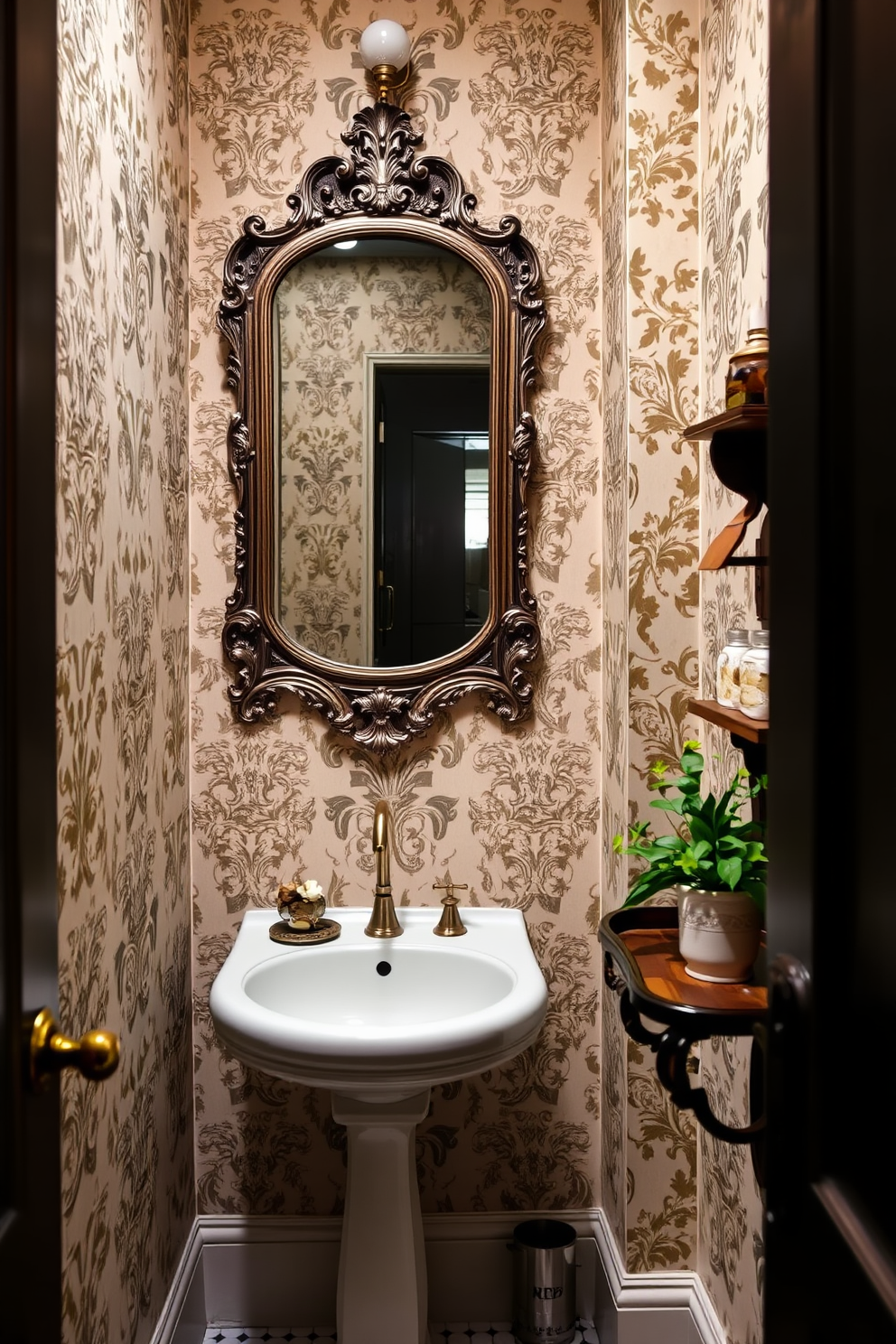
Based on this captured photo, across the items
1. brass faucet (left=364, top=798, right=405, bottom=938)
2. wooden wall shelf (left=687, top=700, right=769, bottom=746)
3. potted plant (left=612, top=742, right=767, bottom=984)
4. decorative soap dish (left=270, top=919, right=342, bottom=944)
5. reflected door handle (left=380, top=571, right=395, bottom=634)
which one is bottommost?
decorative soap dish (left=270, top=919, right=342, bottom=944)

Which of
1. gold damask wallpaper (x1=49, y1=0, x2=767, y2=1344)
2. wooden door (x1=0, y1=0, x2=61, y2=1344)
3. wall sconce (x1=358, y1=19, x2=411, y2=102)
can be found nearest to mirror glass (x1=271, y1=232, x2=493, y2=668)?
gold damask wallpaper (x1=49, y1=0, x2=767, y2=1344)

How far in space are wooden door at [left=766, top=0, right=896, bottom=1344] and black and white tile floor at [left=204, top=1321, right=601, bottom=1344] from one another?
1516 millimetres

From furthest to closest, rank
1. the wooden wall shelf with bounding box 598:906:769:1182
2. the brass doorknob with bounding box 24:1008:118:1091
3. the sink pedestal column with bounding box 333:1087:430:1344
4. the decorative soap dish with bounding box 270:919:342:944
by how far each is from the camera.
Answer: the decorative soap dish with bounding box 270:919:342:944
the sink pedestal column with bounding box 333:1087:430:1344
the wooden wall shelf with bounding box 598:906:769:1182
the brass doorknob with bounding box 24:1008:118:1091

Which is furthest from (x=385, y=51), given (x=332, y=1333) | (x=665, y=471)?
(x=332, y=1333)

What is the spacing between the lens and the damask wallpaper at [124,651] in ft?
4.38

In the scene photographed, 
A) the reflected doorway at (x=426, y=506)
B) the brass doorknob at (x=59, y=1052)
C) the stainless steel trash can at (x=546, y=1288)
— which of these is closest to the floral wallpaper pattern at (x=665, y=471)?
the stainless steel trash can at (x=546, y=1288)

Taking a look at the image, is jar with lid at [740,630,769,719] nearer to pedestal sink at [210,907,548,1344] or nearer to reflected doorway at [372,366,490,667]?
pedestal sink at [210,907,548,1344]

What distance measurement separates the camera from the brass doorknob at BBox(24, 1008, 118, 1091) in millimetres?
750

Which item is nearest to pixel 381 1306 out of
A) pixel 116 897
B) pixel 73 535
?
pixel 116 897

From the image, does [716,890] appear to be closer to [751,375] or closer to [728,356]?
[751,375]

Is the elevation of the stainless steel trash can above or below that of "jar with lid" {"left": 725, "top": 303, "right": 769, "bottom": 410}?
below

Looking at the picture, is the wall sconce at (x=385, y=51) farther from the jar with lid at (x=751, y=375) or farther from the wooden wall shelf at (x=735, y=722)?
the wooden wall shelf at (x=735, y=722)

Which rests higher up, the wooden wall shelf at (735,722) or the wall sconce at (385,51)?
the wall sconce at (385,51)

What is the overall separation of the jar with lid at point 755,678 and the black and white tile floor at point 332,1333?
54.9 inches
